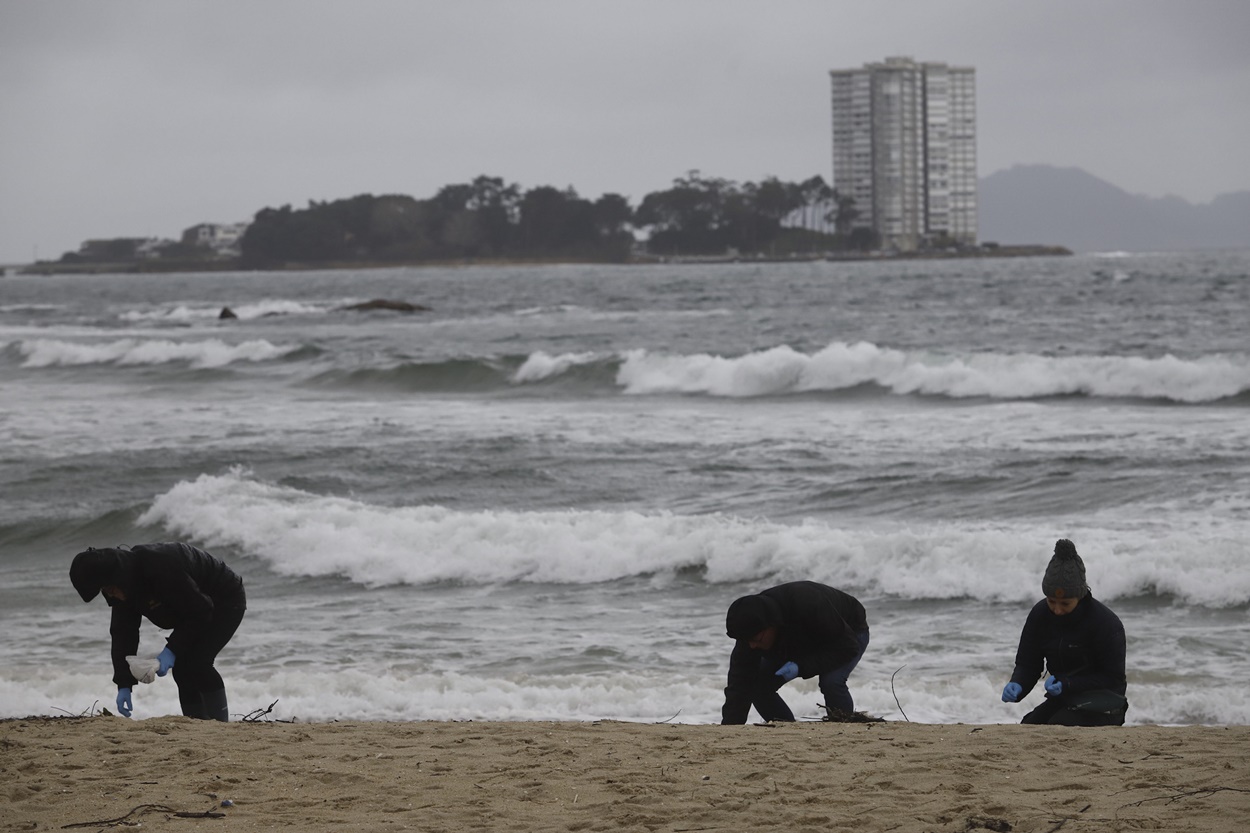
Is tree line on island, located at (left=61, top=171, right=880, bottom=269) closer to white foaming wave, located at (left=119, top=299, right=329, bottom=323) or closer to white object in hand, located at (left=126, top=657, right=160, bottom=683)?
white foaming wave, located at (left=119, top=299, right=329, bottom=323)

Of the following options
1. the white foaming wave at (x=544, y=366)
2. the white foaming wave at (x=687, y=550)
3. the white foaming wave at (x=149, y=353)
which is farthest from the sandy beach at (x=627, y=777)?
the white foaming wave at (x=149, y=353)

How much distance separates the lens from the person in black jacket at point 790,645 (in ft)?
19.5

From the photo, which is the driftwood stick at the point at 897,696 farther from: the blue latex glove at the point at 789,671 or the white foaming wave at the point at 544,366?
the white foaming wave at the point at 544,366

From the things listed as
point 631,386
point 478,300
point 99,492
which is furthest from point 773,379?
point 478,300

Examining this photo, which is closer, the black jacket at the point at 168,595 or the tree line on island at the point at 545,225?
the black jacket at the point at 168,595

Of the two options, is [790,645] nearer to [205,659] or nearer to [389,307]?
[205,659]

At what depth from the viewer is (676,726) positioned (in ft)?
19.9

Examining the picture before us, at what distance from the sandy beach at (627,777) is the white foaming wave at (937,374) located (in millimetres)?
17340

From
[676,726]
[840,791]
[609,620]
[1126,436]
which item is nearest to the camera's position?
[840,791]

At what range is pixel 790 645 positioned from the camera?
6.17 meters

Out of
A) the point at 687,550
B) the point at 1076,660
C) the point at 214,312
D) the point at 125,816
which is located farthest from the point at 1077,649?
the point at 214,312

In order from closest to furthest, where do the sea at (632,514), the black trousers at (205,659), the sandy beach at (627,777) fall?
the sandy beach at (627,777), the black trousers at (205,659), the sea at (632,514)

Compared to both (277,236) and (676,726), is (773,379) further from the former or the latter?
(277,236)

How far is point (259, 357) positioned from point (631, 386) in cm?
1281
